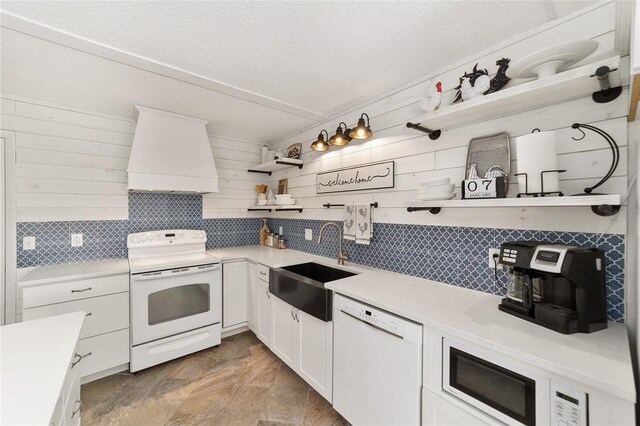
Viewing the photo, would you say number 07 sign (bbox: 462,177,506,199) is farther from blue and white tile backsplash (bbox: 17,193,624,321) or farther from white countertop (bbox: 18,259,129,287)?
white countertop (bbox: 18,259,129,287)

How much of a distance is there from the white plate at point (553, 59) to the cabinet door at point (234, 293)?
284 cm

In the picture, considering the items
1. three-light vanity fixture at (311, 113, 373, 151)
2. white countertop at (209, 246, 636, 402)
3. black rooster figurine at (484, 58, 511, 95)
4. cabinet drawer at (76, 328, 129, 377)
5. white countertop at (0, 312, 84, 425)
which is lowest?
cabinet drawer at (76, 328, 129, 377)

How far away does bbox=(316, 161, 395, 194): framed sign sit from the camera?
218 centimetres

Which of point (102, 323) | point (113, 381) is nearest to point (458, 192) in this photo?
point (102, 323)

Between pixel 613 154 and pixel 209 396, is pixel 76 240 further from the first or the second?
pixel 613 154

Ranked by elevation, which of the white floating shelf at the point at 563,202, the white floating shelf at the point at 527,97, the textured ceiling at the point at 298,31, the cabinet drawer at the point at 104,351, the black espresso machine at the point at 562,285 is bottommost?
the cabinet drawer at the point at 104,351

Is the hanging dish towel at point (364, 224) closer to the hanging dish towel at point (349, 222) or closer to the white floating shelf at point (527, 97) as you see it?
the hanging dish towel at point (349, 222)

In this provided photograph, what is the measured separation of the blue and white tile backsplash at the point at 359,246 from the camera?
4.40 feet

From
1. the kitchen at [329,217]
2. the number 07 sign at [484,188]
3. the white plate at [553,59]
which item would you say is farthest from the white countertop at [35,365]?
the white plate at [553,59]

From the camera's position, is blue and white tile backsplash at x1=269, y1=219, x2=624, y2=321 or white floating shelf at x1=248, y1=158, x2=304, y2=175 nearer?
blue and white tile backsplash at x1=269, y1=219, x2=624, y2=321

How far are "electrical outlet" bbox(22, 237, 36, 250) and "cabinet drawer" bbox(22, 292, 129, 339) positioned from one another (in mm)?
713

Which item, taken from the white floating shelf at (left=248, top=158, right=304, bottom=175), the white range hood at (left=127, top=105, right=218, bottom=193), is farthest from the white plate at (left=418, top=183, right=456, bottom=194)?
the white range hood at (left=127, top=105, right=218, bottom=193)

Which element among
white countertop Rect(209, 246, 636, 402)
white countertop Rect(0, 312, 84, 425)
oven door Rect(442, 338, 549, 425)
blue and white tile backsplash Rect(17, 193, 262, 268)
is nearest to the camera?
white countertop Rect(0, 312, 84, 425)

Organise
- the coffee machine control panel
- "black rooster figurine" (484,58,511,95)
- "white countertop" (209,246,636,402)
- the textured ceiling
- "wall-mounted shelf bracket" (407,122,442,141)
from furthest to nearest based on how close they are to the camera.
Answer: "wall-mounted shelf bracket" (407,122,442,141) < "black rooster figurine" (484,58,511,95) < the textured ceiling < the coffee machine control panel < "white countertop" (209,246,636,402)
